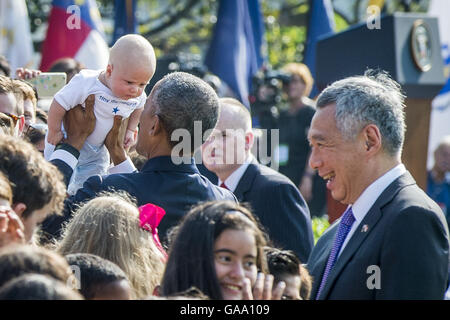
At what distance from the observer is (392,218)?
341cm

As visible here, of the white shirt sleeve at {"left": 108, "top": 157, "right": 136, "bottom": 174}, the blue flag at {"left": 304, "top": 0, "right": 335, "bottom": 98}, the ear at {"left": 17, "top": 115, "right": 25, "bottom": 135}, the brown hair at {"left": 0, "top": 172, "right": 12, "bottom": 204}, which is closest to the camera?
the brown hair at {"left": 0, "top": 172, "right": 12, "bottom": 204}

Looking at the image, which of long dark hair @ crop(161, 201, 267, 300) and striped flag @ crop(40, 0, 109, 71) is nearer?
long dark hair @ crop(161, 201, 267, 300)

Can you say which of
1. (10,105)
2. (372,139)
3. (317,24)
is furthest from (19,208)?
(317,24)

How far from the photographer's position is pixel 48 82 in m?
5.44

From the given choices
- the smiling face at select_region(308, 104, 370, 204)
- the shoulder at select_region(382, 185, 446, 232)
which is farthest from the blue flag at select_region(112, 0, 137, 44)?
the shoulder at select_region(382, 185, 446, 232)

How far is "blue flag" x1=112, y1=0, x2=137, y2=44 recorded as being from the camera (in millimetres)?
11875

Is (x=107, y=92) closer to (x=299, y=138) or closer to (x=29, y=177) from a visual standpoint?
(x=29, y=177)

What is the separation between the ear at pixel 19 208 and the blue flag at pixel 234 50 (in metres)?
8.34

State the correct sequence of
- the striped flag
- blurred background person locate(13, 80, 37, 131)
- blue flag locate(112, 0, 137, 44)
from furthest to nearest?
blue flag locate(112, 0, 137, 44)
the striped flag
blurred background person locate(13, 80, 37, 131)

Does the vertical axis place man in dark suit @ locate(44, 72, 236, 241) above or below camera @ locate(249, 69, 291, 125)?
above

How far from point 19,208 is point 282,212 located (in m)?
2.33

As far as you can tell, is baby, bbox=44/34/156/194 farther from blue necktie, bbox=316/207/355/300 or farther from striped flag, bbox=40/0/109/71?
striped flag, bbox=40/0/109/71

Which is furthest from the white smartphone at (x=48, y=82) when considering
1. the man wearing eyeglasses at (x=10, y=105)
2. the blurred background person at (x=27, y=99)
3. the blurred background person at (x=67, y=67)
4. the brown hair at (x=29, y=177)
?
the brown hair at (x=29, y=177)
